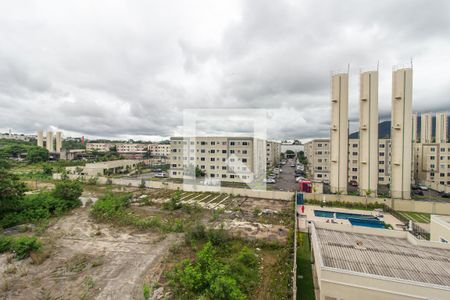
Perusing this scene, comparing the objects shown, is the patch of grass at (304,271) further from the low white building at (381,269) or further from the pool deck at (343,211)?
the pool deck at (343,211)

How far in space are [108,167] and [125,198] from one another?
20140 millimetres

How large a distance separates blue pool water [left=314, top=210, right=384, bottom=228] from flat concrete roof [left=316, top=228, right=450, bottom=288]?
195 inches

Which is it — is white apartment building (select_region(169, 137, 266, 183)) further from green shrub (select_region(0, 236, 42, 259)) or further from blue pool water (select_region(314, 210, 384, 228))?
green shrub (select_region(0, 236, 42, 259))

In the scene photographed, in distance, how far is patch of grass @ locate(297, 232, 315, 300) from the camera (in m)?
6.88

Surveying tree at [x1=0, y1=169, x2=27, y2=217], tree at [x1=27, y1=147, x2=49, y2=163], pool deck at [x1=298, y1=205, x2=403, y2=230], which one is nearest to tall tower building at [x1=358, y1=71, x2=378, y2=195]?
pool deck at [x1=298, y1=205, x2=403, y2=230]

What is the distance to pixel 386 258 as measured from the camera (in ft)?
20.9

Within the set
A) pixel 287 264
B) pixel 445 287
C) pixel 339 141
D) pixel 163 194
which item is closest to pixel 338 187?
pixel 339 141

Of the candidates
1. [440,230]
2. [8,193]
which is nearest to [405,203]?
[440,230]

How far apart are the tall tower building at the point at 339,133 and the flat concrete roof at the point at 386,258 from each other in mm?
11937

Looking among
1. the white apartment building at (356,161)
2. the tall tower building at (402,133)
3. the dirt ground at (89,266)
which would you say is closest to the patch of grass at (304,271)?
the dirt ground at (89,266)

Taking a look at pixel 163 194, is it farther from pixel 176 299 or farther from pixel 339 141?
pixel 339 141

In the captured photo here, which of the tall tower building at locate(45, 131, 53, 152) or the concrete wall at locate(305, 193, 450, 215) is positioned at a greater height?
the tall tower building at locate(45, 131, 53, 152)

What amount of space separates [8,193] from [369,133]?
28049mm

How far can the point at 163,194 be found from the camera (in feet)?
66.9
